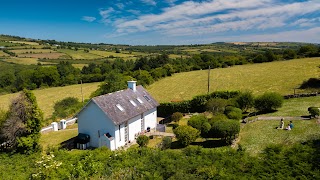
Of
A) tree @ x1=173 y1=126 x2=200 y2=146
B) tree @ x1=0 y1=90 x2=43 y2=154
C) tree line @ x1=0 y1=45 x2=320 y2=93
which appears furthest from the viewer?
tree line @ x1=0 y1=45 x2=320 y2=93

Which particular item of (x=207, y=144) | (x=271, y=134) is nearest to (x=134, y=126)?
(x=207, y=144)

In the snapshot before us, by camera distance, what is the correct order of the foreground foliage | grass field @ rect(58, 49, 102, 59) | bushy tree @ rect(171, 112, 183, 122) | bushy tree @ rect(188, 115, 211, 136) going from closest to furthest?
the foreground foliage < bushy tree @ rect(188, 115, 211, 136) < bushy tree @ rect(171, 112, 183, 122) < grass field @ rect(58, 49, 102, 59)

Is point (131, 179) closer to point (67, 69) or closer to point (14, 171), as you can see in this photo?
point (14, 171)

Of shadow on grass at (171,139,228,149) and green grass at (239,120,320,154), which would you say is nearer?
green grass at (239,120,320,154)

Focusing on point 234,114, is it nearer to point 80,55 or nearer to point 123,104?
point 123,104

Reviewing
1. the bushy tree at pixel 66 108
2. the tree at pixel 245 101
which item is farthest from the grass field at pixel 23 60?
the tree at pixel 245 101

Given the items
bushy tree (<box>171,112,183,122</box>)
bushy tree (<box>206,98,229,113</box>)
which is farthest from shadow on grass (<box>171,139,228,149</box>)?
bushy tree (<box>206,98,229,113</box>)

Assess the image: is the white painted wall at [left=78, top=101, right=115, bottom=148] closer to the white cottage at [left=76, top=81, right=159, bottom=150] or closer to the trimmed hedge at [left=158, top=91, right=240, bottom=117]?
the white cottage at [left=76, top=81, right=159, bottom=150]

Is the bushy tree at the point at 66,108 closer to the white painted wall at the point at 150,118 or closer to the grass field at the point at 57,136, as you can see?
the grass field at the point at 57,136
